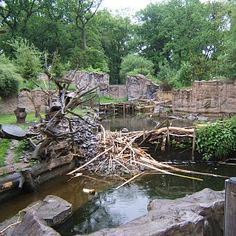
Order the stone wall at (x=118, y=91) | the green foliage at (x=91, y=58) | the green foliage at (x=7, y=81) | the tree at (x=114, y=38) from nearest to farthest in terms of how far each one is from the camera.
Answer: the green foliage at (x=7, y=81), the stone wall at (x=118, y=91), the green foliage at (x=91, y=58), the tree at (x=114, y=38)

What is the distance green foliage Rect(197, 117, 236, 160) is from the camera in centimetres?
1312

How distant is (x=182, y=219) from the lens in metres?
5.11

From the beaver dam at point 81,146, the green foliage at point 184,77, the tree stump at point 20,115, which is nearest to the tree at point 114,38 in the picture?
the green foliage at point 184,77

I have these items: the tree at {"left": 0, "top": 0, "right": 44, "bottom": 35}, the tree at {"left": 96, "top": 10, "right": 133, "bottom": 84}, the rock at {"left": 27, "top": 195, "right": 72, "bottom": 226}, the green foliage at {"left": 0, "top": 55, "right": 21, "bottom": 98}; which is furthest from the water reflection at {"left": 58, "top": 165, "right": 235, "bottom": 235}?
the tree at {"left": 96, "top": 10, "right": 133, "bottom": 84}

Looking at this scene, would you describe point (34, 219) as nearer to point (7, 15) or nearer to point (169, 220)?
point (169, 220)

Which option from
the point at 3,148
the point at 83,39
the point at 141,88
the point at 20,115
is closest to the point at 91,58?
the point at 83,39

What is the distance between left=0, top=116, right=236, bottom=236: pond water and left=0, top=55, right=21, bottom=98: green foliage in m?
10.1

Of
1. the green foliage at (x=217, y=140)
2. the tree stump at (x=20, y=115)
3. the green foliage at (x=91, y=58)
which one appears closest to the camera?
the green foliage at (x=217, y=140)

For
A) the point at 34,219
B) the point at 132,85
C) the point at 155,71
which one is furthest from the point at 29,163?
the point at 155,71

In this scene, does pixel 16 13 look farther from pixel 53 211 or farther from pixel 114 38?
pixel 53 211

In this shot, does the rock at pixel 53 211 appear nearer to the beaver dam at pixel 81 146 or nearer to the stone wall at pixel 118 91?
the beaver dam at pixel 81 146

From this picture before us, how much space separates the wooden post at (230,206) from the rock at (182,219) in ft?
4.27

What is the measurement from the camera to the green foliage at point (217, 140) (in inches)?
516

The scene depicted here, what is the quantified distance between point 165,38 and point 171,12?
18.0 feet
